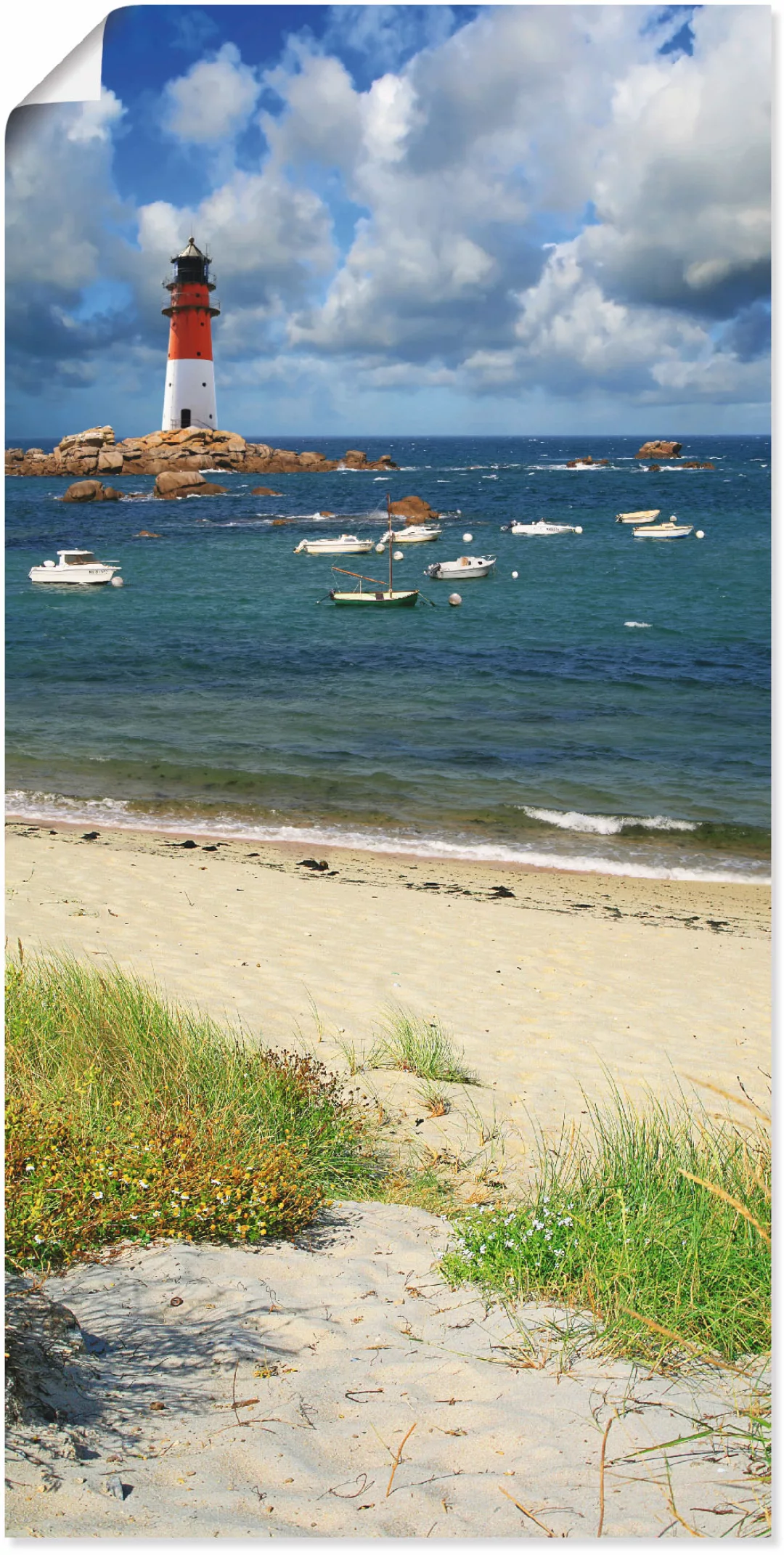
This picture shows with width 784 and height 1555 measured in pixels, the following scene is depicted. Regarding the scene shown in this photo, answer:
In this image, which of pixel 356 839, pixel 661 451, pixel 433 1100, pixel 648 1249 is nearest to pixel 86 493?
pixel 356 839

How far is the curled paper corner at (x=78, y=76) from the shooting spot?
2.22m

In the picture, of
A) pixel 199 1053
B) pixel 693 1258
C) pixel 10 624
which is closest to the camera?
pixel 693 1258

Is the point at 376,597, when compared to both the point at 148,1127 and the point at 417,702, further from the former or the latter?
the point at 148,1127

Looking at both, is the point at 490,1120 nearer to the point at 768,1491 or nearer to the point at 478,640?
the point at 768,1491

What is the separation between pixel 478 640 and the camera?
90.6ft

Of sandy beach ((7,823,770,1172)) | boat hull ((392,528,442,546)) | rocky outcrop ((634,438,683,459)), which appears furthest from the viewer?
rocky outcrop ((634,438,683,459))

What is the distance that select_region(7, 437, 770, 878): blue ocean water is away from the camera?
1429 cm

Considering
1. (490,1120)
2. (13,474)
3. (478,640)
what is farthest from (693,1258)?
(13,474)

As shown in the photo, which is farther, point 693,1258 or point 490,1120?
point 490,1120

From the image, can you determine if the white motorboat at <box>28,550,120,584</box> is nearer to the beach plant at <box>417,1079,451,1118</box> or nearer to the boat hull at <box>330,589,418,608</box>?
the boat hull at <box>330,589,418,608</box>

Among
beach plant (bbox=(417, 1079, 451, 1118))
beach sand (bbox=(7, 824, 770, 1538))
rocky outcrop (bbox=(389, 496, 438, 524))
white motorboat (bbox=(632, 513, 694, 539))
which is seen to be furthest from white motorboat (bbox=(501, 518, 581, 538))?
beach plant (bbox=(417, 1079, 451, 1118))

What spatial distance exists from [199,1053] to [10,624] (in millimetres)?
27665

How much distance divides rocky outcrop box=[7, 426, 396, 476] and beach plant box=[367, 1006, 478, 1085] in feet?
241

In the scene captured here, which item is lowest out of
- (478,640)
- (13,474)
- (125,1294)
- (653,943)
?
(653,943)
